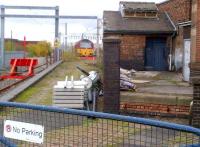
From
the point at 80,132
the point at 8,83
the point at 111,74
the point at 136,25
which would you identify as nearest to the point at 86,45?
the point at 136,25

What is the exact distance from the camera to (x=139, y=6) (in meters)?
27.5

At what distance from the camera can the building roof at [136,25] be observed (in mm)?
24883

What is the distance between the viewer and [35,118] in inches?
257

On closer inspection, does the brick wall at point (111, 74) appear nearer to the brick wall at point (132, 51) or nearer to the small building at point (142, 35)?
the small building at point (142, 35)

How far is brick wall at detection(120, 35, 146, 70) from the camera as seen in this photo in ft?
82.2

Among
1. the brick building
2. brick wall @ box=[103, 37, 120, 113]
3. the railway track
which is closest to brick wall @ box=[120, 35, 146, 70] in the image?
the brick building

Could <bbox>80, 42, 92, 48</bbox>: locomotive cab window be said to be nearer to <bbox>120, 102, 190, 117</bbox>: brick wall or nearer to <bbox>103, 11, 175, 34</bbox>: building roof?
<bbox>103, 11, 175, 34</bbox>: building roof

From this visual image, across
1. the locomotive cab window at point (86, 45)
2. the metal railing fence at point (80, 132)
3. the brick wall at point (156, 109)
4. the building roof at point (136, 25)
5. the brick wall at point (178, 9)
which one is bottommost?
the brick wall at point (156, 109)

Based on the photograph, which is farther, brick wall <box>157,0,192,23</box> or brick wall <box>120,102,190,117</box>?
brick wall <box>157,0,192,23</box>

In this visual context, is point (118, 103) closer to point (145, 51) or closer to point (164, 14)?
point (145, 51)

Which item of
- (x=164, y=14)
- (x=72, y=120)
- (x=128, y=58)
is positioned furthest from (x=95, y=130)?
(x=164, y=14)

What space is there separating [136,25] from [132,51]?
151cm

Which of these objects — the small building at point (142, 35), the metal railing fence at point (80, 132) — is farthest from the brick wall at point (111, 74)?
the small building at point (142, 35)

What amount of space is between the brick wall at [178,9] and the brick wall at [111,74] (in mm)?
10567
